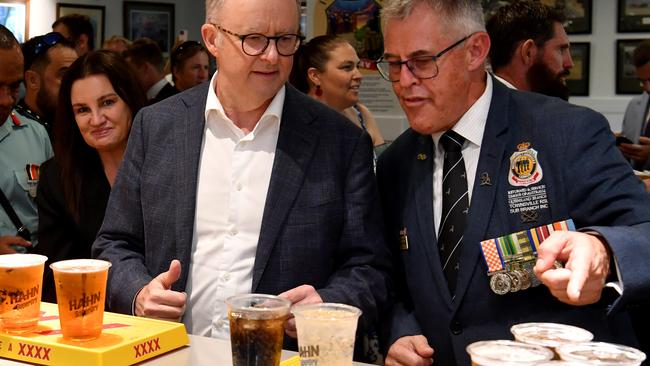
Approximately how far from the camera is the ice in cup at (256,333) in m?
1.59

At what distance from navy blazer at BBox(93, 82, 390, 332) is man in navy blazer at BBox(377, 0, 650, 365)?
0.13m

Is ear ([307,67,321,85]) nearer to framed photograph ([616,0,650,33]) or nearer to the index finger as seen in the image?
the index finger

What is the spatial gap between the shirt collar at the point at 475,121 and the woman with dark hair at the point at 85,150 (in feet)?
5.30

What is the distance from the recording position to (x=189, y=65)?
7.44m

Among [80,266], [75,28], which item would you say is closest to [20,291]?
[80,266]

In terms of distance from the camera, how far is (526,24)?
463cm

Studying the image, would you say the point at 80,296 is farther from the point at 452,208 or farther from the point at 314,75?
the point at 314,75

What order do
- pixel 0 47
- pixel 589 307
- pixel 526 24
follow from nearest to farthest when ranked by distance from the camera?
pixel 589 307 < pixel 0 47 < pixel 526 24

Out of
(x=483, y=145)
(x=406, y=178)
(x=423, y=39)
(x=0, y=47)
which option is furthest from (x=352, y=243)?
(x=0, y=47)

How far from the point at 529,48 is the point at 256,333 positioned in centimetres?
344

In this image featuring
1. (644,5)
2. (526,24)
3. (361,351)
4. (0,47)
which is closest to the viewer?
(361,351)

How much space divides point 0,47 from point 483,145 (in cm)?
259

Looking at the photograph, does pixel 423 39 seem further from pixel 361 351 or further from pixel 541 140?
pixel 361 351

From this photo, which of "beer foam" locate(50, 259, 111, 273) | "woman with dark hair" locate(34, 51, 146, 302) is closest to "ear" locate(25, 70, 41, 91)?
"woman with dark hair" locate(34, 51, 146, 302)
